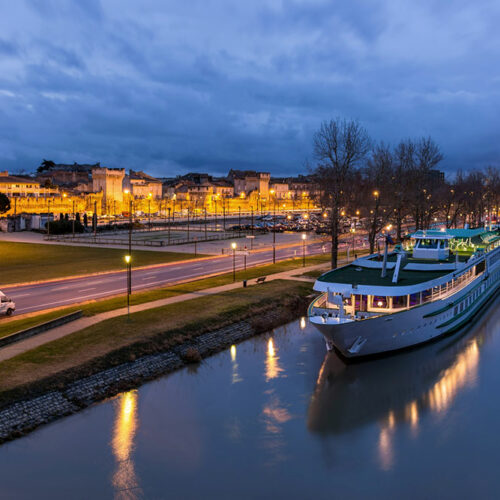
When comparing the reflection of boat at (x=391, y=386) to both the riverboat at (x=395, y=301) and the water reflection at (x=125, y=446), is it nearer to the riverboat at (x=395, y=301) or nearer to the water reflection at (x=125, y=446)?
the riverboat at (x=395, y=301)

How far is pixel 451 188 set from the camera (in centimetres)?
12112

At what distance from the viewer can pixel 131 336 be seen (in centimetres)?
2770

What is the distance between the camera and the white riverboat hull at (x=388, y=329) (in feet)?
88.3

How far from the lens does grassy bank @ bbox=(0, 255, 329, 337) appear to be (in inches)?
1158

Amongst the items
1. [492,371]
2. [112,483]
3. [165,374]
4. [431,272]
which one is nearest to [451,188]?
[431,272]

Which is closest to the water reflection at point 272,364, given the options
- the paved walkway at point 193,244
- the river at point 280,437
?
the river at point 280,437

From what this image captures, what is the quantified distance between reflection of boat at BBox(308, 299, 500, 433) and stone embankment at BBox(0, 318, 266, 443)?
21.7 feet

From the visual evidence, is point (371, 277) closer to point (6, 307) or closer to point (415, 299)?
point (415, 299)

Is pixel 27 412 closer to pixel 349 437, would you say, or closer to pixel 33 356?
pixel 33 356

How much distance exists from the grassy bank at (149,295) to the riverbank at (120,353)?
2908mm

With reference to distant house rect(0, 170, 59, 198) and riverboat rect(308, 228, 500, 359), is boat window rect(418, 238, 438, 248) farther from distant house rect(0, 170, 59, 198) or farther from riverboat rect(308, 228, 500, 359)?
distant house rect(0, 170, 59, 198)

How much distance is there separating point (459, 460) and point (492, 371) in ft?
35.1

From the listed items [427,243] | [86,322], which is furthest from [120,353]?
[427,243]

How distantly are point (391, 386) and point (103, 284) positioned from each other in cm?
2651
